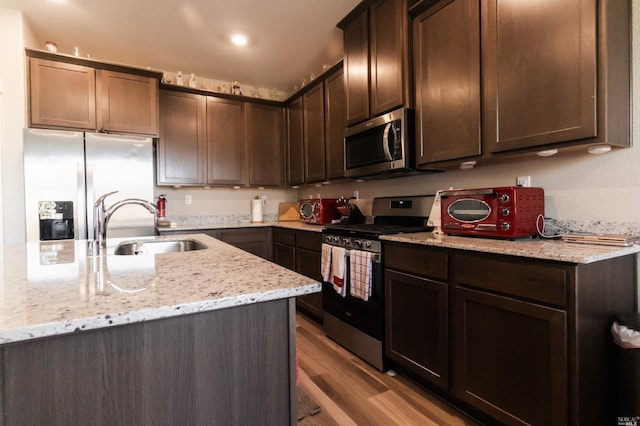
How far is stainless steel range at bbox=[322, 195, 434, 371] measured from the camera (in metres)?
2.14

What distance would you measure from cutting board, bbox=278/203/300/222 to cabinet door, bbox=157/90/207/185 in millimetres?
1148

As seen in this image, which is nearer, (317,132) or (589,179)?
(589,179)

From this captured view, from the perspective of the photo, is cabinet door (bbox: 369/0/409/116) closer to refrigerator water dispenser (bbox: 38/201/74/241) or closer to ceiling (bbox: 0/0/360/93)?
ceiling (bbox: 0/0/360/93)

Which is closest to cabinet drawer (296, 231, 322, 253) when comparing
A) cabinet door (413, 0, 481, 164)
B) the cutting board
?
the cutting board

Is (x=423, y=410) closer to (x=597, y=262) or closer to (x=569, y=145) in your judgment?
(x=597, y=262)

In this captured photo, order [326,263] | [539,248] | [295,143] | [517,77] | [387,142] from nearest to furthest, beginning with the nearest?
[539,248], [517,77], [387,142], [326,263], [295,143]

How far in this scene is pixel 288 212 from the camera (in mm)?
4301

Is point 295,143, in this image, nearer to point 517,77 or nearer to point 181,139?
point 181,139

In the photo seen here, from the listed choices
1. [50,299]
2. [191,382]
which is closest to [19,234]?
[50,299]

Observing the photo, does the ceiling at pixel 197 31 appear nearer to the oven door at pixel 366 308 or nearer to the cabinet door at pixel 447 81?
the cabinet door at pixel 447 81

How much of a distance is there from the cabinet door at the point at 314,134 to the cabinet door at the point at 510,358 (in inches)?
85.0

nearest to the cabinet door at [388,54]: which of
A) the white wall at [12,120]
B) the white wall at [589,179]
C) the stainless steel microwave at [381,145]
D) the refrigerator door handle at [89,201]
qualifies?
the stainless steel microwave at [381,145]

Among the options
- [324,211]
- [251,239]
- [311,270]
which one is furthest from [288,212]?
[311,270]

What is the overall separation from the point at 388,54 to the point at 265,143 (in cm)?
211
